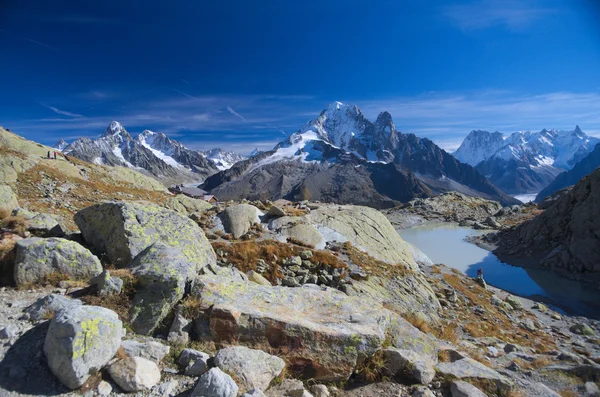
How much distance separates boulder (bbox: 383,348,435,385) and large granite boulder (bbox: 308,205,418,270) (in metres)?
18.6

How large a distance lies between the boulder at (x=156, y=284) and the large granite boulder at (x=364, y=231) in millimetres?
18861

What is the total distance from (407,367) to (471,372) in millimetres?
2204

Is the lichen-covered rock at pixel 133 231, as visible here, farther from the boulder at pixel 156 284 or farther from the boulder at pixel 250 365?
the boulder at pixel 250 365

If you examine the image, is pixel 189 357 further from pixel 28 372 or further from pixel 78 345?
pixel 28 372

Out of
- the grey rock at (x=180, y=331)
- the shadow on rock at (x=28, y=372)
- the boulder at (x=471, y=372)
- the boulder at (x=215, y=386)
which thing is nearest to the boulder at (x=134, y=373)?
the shadow on rock at (x=28, y=372)

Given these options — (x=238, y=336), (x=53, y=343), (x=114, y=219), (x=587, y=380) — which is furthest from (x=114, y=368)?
(x=587, y=380)

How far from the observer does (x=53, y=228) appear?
472 inches

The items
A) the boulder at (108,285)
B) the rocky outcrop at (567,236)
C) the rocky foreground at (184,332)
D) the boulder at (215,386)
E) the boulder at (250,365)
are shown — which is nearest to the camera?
the boulder at (215,386)

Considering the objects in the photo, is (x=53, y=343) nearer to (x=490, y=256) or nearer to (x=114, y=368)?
(x=114, y=368)

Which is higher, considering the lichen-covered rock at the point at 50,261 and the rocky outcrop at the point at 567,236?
the lichen-covered rock at the point at 50,261

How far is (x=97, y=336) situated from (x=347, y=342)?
5.46 metres

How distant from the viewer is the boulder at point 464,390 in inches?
276

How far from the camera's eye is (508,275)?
48219 mm

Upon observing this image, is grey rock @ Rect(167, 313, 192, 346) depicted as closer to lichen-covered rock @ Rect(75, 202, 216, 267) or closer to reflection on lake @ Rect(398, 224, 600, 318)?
lichen-covered rock @ Rect(75, 202, 216, 267)
